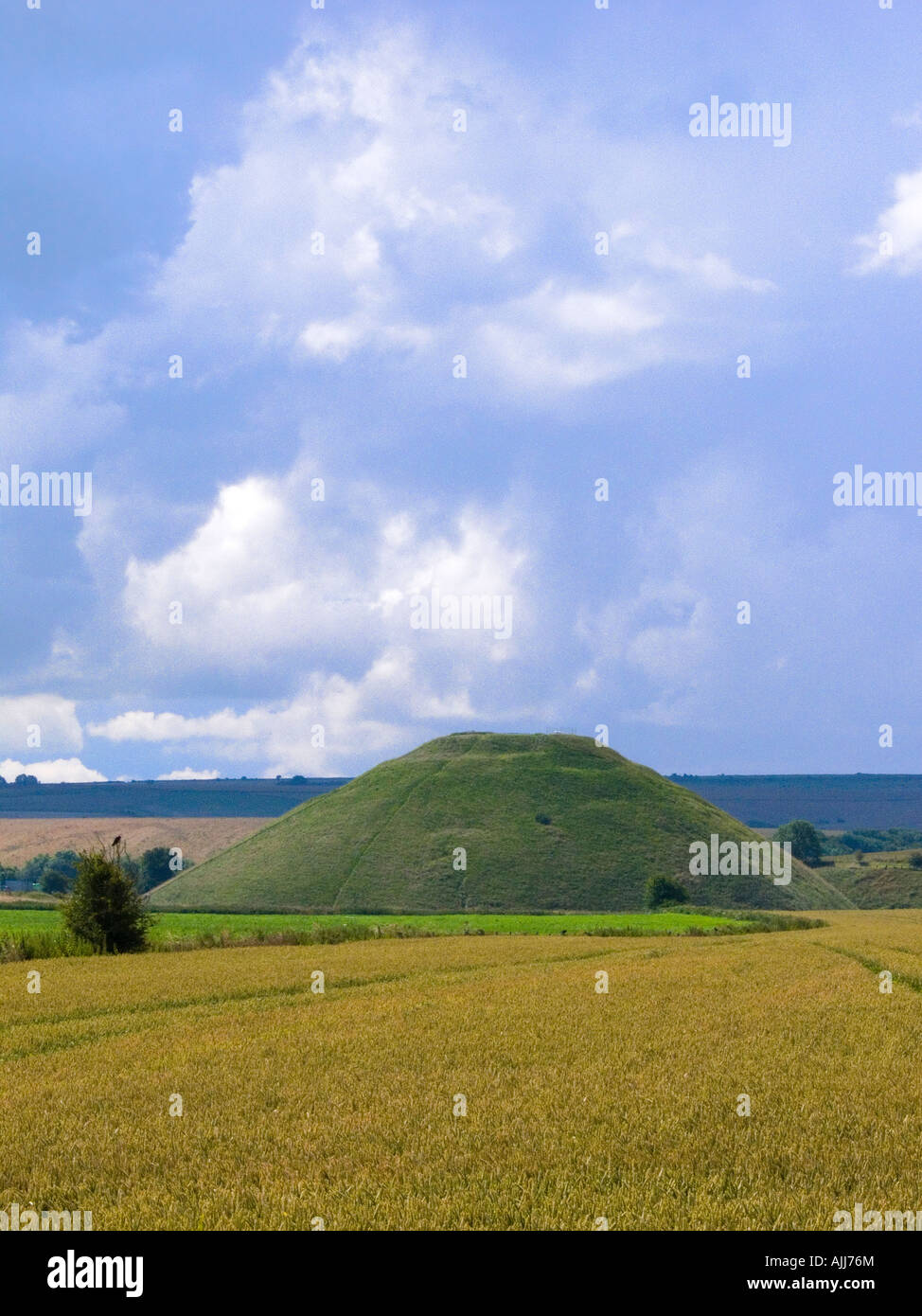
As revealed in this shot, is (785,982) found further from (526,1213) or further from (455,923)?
(455,923)

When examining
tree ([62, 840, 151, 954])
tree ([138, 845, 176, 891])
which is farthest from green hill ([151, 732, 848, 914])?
tree ([62, 840, 151, 954])

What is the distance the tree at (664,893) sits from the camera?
4309 inches

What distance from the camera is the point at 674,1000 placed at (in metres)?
30.3

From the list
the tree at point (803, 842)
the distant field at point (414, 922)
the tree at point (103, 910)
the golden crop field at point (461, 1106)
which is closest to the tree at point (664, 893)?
the distant field at point (414, 922)

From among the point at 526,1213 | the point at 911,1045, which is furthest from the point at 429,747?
the point at 526,1213

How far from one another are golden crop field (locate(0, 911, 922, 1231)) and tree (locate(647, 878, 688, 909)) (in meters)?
77.5

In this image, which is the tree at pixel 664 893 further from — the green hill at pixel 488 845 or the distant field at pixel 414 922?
the distant field at pixel 414 922

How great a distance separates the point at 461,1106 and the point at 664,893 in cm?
9948

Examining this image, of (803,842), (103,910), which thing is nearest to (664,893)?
(103,910)

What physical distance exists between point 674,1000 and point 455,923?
55102 millimetres

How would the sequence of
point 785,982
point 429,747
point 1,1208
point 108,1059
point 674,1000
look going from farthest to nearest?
point 429,747 → point 785,982 → point 674,1000 → point 108,1059 → point 1,1208

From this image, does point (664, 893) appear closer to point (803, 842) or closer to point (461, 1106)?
point (803, 842)

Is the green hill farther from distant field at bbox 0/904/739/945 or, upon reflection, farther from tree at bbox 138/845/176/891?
tree at bbox 138/845/176/891
